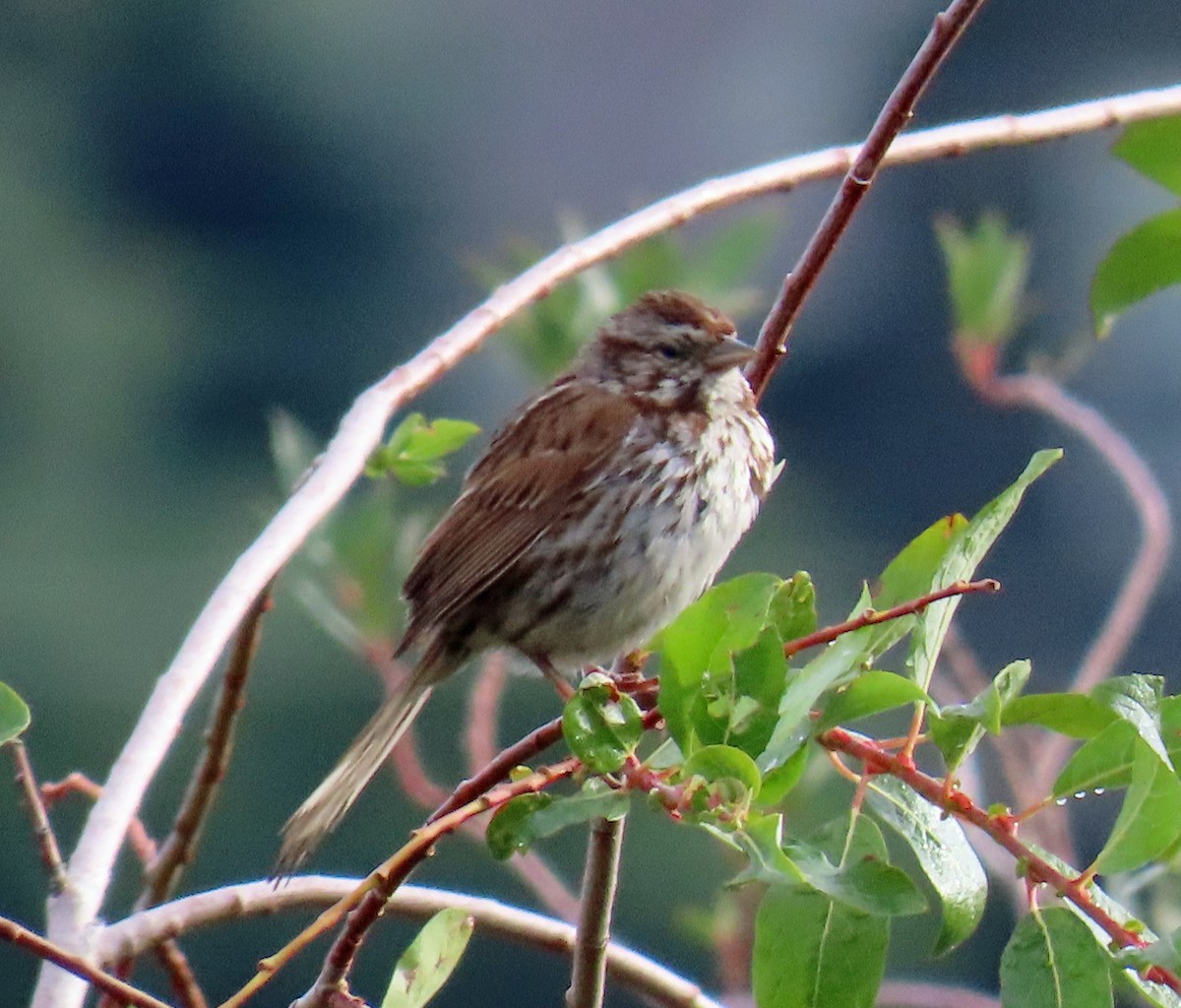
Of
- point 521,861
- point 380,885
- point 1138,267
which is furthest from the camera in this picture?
point 521,861

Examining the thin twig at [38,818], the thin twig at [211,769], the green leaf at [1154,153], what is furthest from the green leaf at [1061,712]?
the thin twig at [211,769]

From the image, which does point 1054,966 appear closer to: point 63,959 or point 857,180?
point 63,959

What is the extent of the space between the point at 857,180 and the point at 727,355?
4.30 feet

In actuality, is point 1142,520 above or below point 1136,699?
above

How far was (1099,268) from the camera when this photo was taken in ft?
5.27

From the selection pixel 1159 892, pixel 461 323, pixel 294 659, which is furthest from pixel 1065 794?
pixel 294 659

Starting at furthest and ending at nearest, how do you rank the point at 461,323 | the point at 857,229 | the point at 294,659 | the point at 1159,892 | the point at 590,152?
the point at 590,152
the point at 857,229
the point at 294,659
the point at 1159,892
the point at 461,323

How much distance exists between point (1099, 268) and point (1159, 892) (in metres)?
1.50

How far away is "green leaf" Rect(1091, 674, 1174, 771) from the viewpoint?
1271 mm

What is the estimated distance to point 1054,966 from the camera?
4.14 feet

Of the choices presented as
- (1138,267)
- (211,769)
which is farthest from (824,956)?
(211,769)

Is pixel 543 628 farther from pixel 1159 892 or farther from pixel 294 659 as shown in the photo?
pixel 294 659

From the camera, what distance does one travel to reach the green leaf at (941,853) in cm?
133

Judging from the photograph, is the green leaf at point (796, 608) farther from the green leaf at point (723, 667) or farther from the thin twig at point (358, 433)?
the thin twig at point (358, 433)
